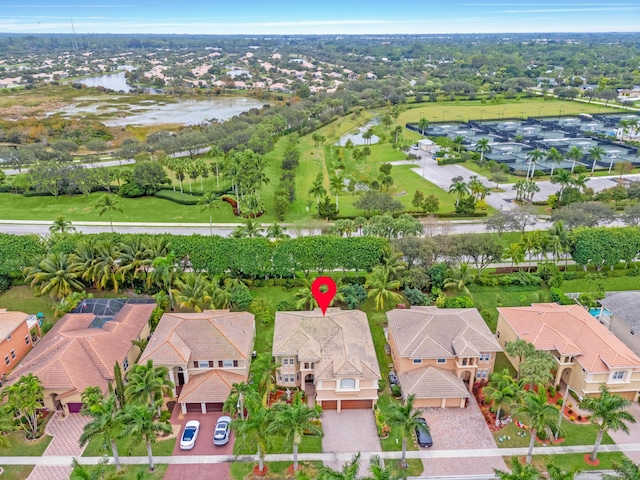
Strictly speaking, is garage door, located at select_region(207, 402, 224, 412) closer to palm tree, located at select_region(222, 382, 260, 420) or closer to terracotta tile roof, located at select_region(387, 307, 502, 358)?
palm tree, located at select_region(222, 382, 260, 420)

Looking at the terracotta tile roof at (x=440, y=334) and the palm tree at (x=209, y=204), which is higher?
the terracotta tile roof at (x=440, y=334)

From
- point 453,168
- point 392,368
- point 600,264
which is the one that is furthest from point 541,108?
point 392,368

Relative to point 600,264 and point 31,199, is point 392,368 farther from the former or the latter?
point 31,199

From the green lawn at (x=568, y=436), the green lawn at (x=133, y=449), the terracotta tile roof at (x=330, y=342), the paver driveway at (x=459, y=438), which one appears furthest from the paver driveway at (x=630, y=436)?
the green lawn at (x=133, y=449)

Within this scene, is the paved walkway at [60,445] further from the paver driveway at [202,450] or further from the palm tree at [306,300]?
the palm tree at [306,300]

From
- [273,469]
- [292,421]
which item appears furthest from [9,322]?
[292,421]

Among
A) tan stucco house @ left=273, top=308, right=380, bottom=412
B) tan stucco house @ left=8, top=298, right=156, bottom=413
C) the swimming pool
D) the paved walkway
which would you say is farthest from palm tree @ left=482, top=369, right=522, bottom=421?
the paved walkway
